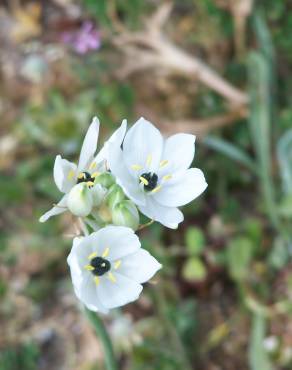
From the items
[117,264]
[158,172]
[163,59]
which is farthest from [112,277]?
[163,59]

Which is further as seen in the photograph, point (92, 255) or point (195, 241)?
point (195, 241)

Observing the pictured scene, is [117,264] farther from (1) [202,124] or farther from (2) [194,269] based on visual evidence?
(1) [202,124]

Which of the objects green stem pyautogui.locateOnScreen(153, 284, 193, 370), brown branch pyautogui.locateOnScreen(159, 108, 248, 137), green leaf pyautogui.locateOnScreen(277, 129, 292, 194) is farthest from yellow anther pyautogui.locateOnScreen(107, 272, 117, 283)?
brown branch pyautogui.locateOnScreen(159, 108, 248, 137)

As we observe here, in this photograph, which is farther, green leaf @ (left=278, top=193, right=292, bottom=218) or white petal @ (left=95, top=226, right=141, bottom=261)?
green leaf @ (left=278, top=193, right=292, bottom=218)

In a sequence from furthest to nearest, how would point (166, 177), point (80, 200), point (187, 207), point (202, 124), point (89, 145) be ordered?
point (202, 124)
point (187, 207)
point (166, 177)
point (89, 145)
point (80, 200)

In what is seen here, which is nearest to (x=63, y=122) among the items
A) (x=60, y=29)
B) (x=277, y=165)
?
(x=60, y=29)

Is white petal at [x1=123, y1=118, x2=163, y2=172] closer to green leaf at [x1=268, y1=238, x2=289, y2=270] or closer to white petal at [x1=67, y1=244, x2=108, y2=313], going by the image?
white petal at [x1=67, y1=244, x2=108, y2=313]
